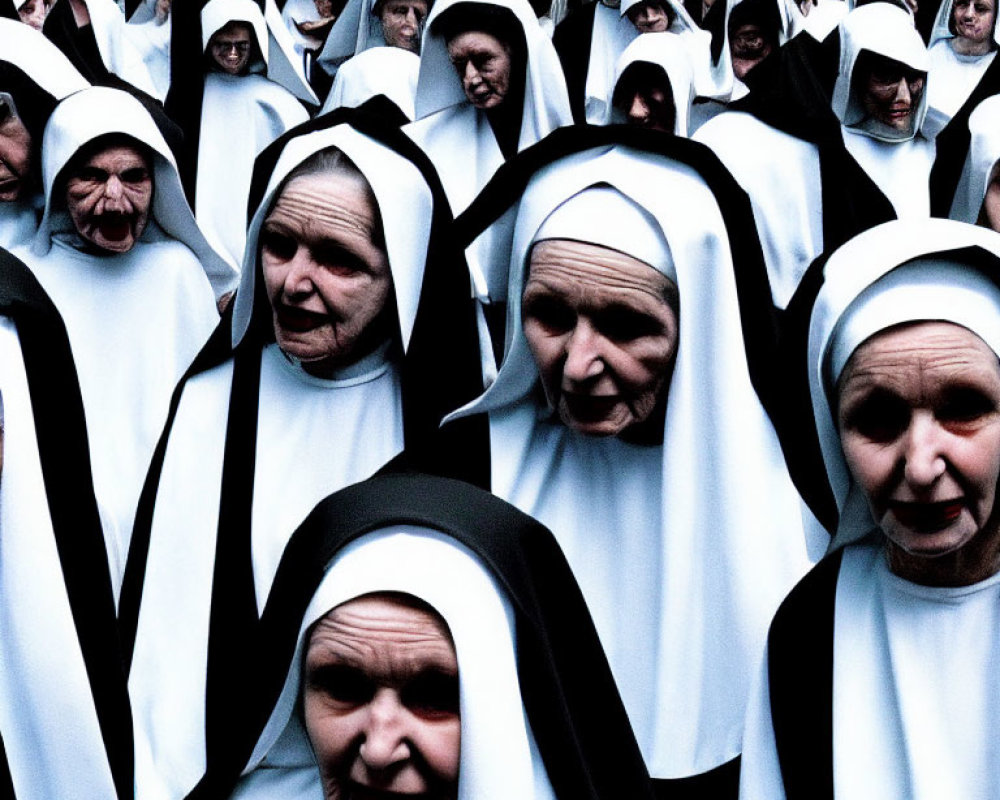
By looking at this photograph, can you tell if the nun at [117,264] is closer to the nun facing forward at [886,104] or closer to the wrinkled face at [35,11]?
the nun facing forward at [886,104]

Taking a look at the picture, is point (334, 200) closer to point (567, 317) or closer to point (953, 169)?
point (567, 317)

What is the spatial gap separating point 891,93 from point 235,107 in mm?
3755

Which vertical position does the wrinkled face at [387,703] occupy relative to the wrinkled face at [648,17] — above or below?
below

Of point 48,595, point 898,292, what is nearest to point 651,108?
point 48,595

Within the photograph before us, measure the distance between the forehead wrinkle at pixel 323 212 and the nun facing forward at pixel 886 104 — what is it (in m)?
4.03

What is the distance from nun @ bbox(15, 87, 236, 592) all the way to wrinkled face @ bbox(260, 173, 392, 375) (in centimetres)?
136

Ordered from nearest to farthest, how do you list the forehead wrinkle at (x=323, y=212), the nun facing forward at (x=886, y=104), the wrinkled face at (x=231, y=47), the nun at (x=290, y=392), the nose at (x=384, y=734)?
1. the nose at (x=384, y=734)
2. the nun at (x=290, y=392)
3. the forehead wrinkle at (x=323, y=212)
4. the nun facing forward at (x=886, y=104)
5. the wrinkled face at (x=231, y=47)

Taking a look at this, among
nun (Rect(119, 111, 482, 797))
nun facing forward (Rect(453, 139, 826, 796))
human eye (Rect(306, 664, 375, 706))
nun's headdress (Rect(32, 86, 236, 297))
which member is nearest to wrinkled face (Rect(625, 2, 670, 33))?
nun's headdress (Rect(32, 86, 236, 297))

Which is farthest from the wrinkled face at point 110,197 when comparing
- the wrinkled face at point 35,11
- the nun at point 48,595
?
the wrinkled face at point 35,11

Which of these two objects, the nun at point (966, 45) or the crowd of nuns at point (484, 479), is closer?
the crowd of nuns at point (484, 479)

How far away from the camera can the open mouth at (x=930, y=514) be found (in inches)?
112

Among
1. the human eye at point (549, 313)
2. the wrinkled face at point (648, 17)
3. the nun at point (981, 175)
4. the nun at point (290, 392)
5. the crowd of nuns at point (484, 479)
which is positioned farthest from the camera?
the wrinkled face at point (648, 17)

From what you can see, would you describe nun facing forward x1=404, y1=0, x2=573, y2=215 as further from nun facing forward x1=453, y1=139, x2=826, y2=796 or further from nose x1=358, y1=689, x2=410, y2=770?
nose x1=358, y1=689, x2=410, y2=770

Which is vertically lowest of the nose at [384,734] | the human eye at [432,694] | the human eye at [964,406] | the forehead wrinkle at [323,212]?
the nose at [384,734]
